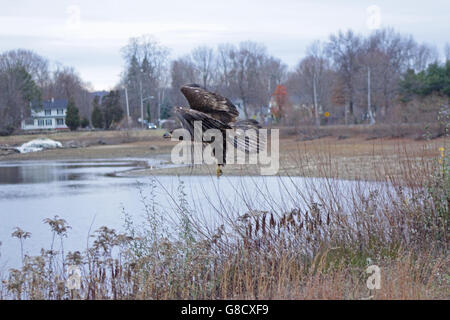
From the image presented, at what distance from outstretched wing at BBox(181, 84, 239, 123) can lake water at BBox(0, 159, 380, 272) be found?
92 centimetres

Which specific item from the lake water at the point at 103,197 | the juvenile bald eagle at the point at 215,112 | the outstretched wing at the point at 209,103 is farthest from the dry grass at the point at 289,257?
the outstretched wing at the point at 209,103

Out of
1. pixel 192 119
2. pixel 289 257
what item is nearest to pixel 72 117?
pixel 289 257

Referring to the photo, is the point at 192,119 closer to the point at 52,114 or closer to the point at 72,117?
the point at 72,117

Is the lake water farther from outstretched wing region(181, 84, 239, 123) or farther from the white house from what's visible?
the white house

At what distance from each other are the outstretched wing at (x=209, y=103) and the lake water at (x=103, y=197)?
0.92 metres

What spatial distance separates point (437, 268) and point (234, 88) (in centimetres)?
3513

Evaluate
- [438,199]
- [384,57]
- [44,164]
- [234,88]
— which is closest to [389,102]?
[384,57]

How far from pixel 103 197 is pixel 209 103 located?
1463cm

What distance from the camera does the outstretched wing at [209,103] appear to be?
6.06m

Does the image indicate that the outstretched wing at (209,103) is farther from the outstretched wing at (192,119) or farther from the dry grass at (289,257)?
the dry grass at (289,257)

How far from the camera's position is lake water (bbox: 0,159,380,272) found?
9297mm

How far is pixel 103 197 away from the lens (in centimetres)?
1991
